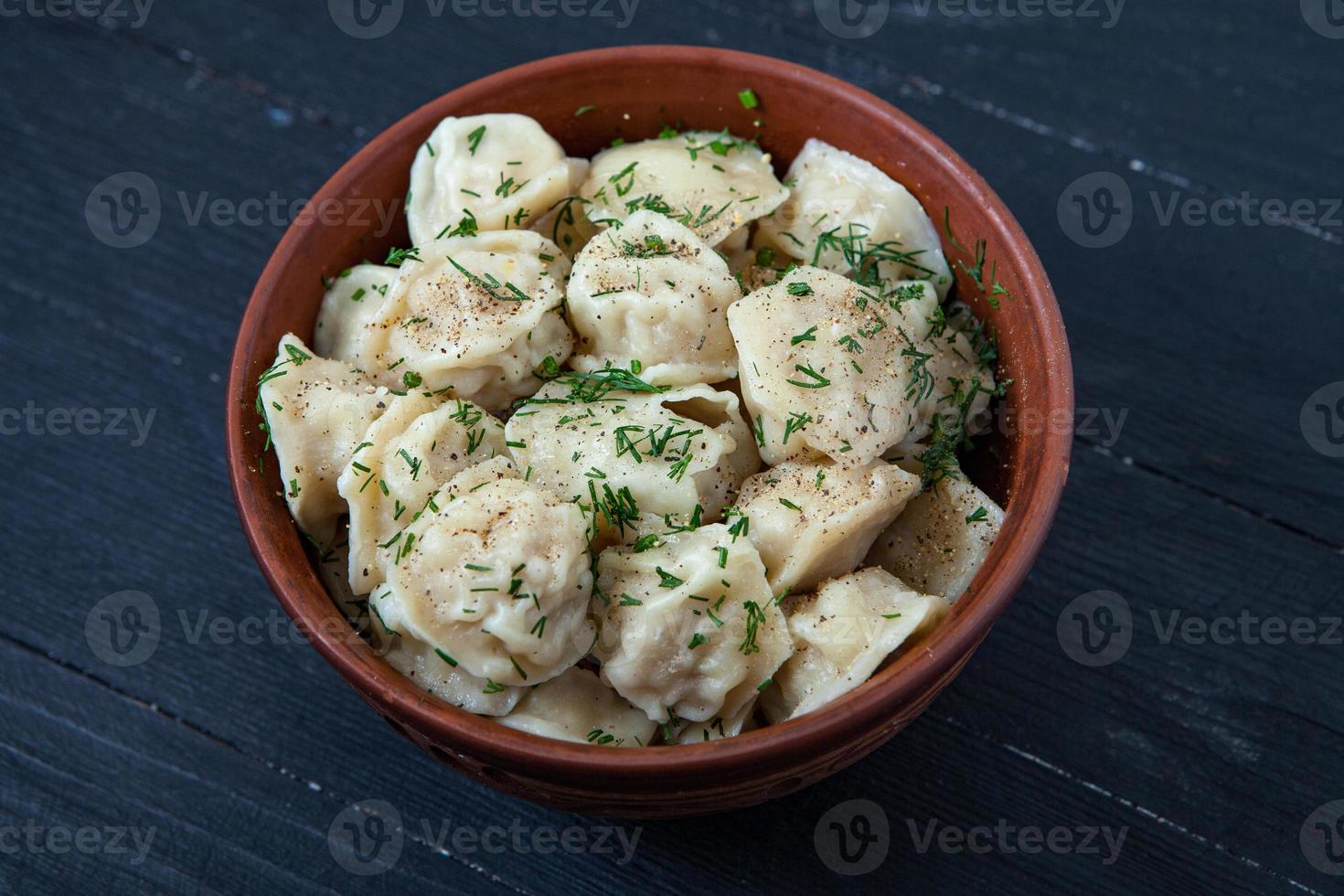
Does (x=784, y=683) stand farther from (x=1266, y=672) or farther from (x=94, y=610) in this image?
(x=94, y=610)

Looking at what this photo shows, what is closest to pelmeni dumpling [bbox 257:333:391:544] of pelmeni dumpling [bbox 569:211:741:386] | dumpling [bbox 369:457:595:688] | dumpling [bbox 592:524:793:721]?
dumpling [bbox 369:457:595:688]

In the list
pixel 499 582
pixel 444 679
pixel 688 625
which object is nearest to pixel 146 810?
pixel 444 679

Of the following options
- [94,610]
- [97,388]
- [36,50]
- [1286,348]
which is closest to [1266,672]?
[1286,348]

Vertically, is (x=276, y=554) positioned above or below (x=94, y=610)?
above

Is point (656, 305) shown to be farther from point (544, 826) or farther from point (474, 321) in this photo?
point (544, 826)

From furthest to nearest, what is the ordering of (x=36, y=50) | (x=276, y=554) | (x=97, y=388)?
(x=36, y=50)
(x=97, y=388)
(x=276, y=554)

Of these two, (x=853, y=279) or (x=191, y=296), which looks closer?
(x=853, y=279)

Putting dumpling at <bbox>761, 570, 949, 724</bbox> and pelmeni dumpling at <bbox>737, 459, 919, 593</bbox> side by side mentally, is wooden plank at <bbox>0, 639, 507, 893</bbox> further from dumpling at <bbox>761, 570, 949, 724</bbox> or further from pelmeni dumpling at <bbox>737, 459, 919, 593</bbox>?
pelmeni dumpling at <bbox>737, 459, 919, 593</bbox>
